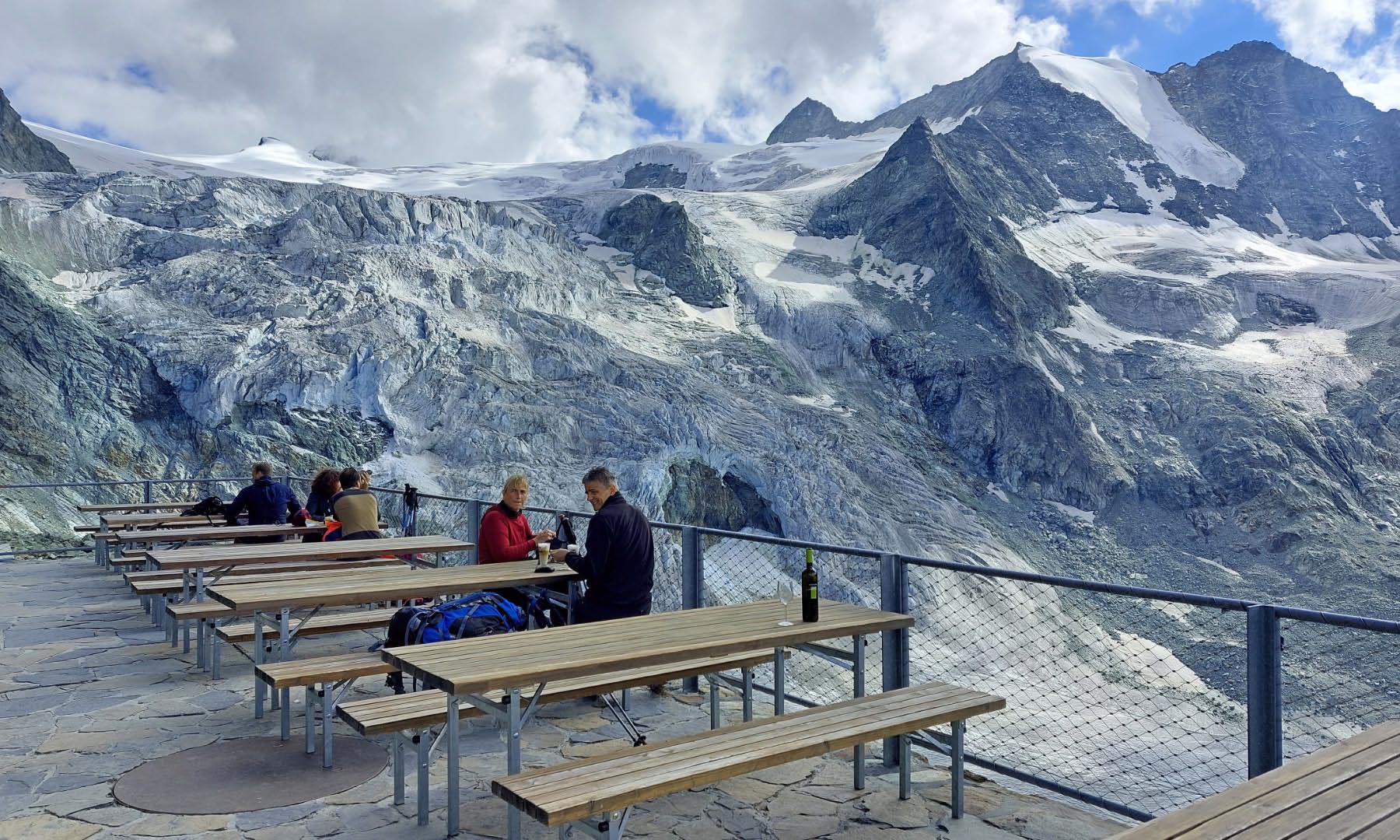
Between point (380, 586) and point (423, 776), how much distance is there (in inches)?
71.9

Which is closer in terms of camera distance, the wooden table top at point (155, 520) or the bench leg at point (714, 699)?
the bench leg at point (714, 699)

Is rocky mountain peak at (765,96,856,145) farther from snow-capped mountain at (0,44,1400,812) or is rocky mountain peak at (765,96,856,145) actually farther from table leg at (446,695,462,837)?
table leg at (446,695,462,837)

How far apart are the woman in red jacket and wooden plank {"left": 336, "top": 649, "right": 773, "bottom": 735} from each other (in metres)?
1.45

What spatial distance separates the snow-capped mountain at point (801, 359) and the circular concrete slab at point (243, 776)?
10.5m

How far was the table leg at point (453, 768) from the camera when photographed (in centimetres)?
359

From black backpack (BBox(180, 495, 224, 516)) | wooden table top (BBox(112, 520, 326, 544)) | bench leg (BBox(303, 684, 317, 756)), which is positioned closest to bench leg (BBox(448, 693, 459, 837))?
bench leg (BBox(303, 684, 317, 756))

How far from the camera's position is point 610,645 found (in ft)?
12.7

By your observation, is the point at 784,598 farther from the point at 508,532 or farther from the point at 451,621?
the point at 508,532

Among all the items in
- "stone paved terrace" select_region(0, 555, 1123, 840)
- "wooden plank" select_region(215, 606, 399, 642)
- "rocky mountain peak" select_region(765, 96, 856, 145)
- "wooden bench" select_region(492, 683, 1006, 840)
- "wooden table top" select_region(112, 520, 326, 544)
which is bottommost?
"stone paved terrace" select_region(0, 555, 1123, 840)

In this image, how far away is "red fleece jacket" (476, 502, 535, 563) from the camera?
6.36m

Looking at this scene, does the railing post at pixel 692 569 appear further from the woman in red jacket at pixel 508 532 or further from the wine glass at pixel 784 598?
the wine glass at pixel 784 598

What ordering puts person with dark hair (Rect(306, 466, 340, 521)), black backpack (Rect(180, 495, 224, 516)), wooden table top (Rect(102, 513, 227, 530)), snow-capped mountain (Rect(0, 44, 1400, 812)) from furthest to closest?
snow-capped mountain (Rect(0, 44, 1400, 812)), black backpack (Rect(180, 495, 224, 516)), wooden table top (Rect(102, 513, 227, 530)), person with dark hair (Rect(306, 466, 340, 521))

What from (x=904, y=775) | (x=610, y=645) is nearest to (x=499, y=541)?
(x=610, y=645)

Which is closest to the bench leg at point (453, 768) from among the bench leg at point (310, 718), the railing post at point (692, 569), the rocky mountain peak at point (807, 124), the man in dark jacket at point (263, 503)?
the bench leg at point (310, 718)
